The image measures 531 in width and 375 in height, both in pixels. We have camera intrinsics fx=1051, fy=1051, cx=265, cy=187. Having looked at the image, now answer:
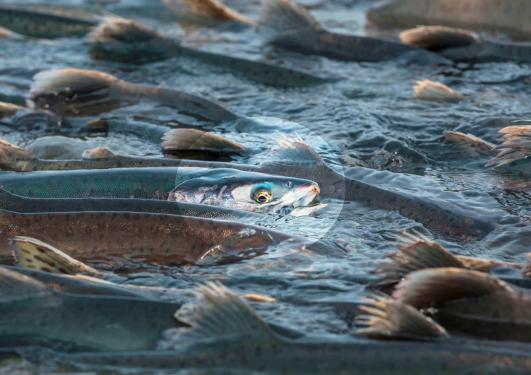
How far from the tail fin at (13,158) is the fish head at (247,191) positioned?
42.3 inches

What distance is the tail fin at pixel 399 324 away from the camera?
3.67 metres

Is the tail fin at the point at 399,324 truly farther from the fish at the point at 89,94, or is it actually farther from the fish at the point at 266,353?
the fish at the point at 89,94

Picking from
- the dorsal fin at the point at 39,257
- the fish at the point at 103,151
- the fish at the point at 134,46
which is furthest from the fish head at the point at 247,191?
the fish at the point at 134,46

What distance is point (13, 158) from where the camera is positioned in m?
5.82

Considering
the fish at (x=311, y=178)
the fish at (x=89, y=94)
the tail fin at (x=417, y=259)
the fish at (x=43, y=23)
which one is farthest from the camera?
the fish at (x=43, y=23)

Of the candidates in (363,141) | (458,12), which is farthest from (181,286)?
(458,12)

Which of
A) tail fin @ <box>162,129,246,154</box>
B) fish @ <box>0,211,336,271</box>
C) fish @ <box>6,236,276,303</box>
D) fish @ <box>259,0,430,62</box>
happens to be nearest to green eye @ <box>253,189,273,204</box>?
fish @ <box>0,211,336,271</box>

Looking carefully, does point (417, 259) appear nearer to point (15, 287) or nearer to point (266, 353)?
point (266, 353)

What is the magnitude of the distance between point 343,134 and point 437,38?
204 centimetres

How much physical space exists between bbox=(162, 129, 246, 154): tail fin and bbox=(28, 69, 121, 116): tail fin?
1.40 meters

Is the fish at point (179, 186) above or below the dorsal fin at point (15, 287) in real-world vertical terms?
above

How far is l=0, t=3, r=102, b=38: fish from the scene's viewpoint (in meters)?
9.35

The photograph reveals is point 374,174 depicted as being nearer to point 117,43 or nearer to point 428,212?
point 428,212

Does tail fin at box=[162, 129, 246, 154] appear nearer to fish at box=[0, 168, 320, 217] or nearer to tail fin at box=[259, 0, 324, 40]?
fish at box=[0, 168, 320, 217]
